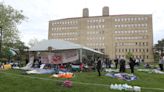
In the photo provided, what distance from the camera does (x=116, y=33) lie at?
122 meters

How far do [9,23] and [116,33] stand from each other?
257 feet

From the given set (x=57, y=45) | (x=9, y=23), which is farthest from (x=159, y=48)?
(x=57, y=45)

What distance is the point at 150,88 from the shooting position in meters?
17.5

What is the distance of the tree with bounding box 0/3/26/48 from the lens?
47.2m

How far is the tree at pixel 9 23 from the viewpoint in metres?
47.2

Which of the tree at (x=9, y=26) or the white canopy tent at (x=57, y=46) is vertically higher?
the tree at (x=9, y=26)

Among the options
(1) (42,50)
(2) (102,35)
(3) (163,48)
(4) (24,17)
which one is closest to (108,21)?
(2) (102,35)

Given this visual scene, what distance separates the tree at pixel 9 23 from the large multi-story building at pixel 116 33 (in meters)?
73.3

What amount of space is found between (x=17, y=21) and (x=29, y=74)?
2970 centimetres

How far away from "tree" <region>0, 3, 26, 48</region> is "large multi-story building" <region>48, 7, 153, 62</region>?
73265mm

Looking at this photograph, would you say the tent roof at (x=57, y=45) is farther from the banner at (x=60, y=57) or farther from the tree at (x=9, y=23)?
the tree at (x=9, y=23)

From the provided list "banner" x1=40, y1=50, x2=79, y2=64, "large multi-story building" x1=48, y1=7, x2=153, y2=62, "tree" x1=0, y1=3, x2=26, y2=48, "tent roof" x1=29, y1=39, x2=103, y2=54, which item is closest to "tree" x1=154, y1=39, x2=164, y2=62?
"large multi-story building" x1=48, y1=7, x2=153, y2=62

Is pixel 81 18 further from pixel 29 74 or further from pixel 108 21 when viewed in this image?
pixel 29 74

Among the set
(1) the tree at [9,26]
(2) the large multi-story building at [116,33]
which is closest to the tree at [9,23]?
(1) the tree at [9,26]
